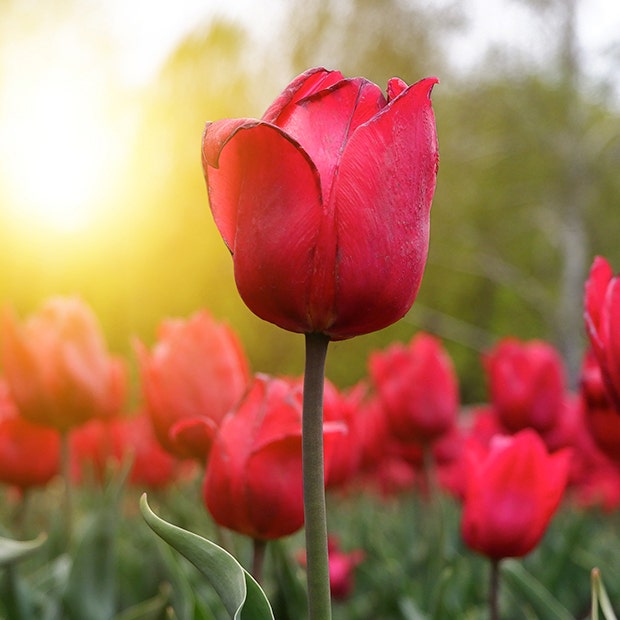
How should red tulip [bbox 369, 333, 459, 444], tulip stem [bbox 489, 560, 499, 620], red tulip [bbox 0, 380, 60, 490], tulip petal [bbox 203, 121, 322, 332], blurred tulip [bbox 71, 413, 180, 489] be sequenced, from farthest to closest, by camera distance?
blurred tulip [bbox 71, 413, 180, 489] → red tulip [bbox 369, 333, 459, 444] → red tulip [bbox 0, 380, 60, 490] → tulip stem [bbox 489, 560, 499, 620] → tulip petal [bbox 203, 121, 322, 332]

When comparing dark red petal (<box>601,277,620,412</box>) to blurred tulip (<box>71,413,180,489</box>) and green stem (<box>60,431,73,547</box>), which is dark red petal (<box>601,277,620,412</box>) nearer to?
green stem (<box>60,431,73,547</box>)

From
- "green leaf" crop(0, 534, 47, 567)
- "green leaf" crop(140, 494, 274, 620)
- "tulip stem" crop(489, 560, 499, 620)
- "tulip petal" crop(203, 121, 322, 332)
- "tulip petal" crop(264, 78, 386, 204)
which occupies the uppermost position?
"tulip petal" crop(264, 78, 386, 204)

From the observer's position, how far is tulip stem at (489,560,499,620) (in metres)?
0.73

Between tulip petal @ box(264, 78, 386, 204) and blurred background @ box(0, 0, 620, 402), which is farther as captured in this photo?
blurred background @ box(0, 0, 620, 402)

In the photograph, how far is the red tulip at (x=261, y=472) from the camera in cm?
61

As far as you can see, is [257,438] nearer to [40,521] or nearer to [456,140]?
[40,521]

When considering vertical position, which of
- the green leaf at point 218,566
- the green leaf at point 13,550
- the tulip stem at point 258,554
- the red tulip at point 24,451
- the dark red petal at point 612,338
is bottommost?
the red tulip at point 24,451

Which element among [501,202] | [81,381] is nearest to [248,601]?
[81,381]

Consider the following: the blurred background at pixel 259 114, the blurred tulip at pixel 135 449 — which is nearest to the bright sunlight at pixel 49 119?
the blurred background at pixel 259 114

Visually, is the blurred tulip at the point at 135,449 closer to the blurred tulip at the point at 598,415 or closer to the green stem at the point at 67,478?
the green stem at the point at 67,478

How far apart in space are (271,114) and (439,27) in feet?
37.6

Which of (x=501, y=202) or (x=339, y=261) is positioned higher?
(x=339, y=261)

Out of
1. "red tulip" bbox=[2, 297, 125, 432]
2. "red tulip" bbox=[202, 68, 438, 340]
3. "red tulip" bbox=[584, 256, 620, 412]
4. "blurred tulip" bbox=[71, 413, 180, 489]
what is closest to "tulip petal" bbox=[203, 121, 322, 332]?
"red tulip" bbox=[202, 68, 438, 340]

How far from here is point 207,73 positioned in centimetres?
1178
